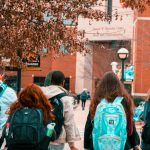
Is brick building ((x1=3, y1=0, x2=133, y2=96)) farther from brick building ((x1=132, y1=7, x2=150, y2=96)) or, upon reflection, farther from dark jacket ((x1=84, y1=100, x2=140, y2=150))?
dark jacket ((x1=84, y1=100, x2=140, y2=150))

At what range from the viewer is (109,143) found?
5.81 metres

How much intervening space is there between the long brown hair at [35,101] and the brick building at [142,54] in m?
36.0

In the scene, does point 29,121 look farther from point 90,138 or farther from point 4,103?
point 4,103

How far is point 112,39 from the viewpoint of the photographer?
202ft

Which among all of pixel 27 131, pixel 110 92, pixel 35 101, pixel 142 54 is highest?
pixel 142 54

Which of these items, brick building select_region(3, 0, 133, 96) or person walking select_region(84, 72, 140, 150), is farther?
brick building select_region(3, 0, 133, 96)

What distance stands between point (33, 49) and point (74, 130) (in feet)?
23.8

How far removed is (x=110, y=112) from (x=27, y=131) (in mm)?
1034

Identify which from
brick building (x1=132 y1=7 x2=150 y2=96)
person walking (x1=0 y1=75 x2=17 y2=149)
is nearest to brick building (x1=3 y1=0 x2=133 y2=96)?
brick building (x1=132 y1=7 x2=150 y2=96)

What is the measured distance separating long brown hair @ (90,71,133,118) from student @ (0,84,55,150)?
2.11 ft

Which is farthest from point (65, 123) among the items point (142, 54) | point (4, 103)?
point (142, 54)

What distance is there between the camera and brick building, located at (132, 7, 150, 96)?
41.4m

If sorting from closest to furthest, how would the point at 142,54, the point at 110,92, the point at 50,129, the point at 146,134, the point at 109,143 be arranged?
1. the point at 50,129
2. the point at 109,143
3. the point at 110,92
4. the point at 146,134
5. the point at 142,54

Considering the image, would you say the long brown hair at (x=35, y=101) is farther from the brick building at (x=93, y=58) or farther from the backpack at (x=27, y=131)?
the brick building at (x=93, y=58)
